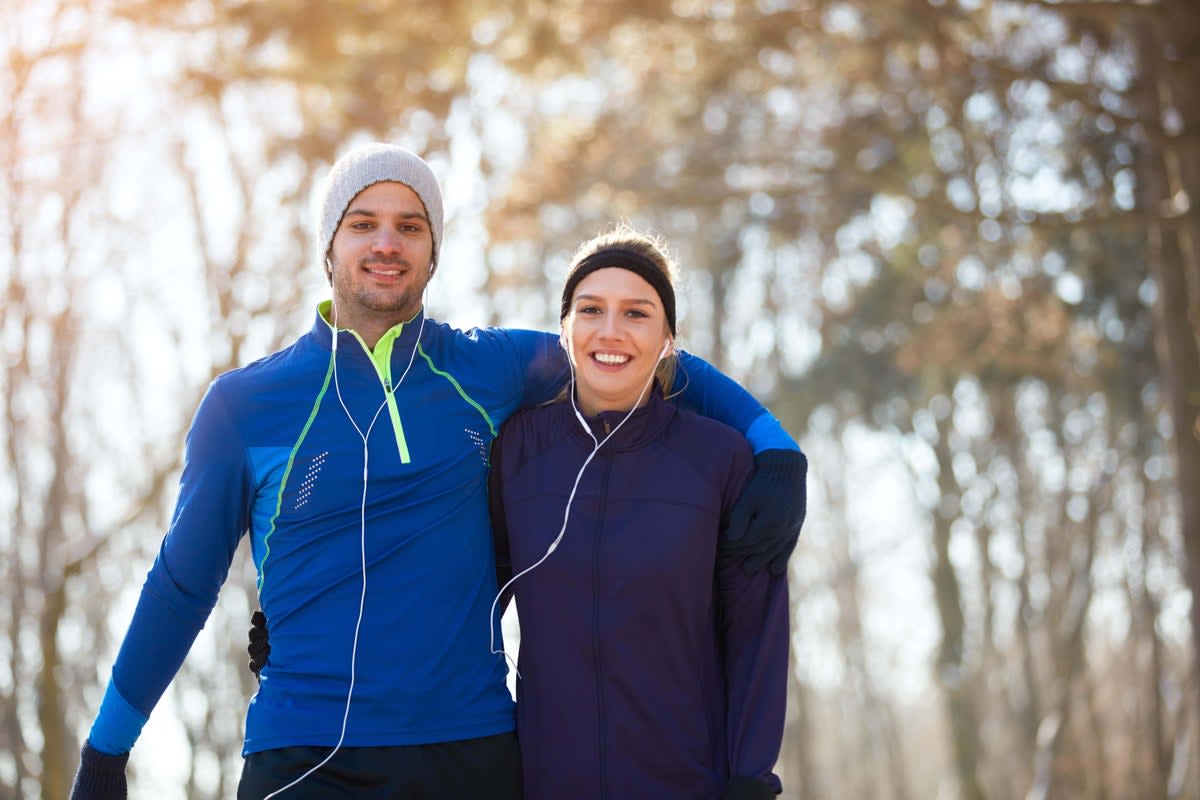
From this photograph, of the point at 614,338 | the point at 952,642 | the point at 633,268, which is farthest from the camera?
the point at 952,642

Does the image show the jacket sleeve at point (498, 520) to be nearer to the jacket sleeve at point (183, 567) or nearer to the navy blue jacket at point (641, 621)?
the navy blue jacket at point (641, 621)

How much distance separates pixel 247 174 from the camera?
17250mm

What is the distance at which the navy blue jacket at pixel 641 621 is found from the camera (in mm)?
3988

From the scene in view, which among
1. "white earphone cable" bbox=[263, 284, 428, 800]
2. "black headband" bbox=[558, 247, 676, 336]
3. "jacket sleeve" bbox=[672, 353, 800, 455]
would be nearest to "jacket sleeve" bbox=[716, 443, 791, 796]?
"jacket sleeve" bbox=[672, 353, 800, 455]

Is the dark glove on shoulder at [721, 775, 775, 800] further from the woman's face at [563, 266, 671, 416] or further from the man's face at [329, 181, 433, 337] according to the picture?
the man's face at [329, 181, 433, 337]

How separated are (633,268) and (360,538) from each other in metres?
1.12

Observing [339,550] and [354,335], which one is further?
[354,335]

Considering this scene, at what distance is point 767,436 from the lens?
169 inches

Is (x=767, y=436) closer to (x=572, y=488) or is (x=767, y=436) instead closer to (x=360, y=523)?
(x=572, y=488)

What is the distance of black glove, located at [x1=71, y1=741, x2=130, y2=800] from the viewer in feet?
13.2

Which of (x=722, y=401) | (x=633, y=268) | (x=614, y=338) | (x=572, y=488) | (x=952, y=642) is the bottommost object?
(x=952, y=642)

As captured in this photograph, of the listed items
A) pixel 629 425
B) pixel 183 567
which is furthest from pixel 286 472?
pixel 629 425

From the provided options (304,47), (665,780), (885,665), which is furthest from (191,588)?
(885,665)

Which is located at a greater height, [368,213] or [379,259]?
[368,213]
